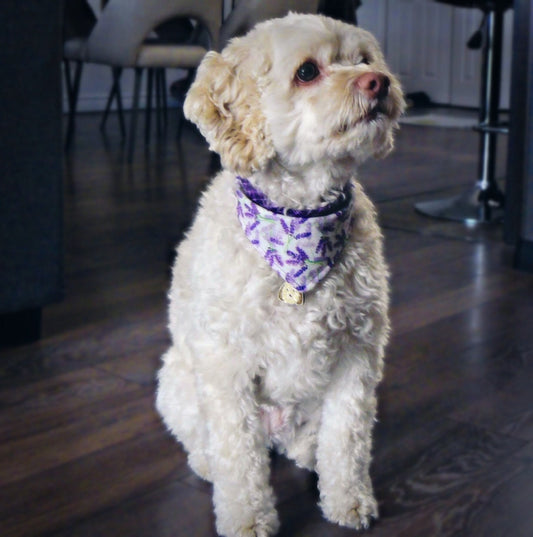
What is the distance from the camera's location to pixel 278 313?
1.16 m

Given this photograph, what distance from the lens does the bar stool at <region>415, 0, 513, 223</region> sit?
3.03 meters

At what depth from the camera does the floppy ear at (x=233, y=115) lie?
1100mm

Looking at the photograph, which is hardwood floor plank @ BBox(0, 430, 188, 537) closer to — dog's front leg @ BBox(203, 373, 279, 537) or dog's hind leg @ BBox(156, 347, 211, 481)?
dog's hind leg @ BBox(156, 347, 211, 481)

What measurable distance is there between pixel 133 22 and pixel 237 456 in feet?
6.90

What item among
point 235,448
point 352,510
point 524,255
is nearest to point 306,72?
point 235,448

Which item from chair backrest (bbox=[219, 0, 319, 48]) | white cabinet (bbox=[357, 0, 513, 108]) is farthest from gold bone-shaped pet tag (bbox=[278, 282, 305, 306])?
white cabinet (bbox=[357, 0, 513, 108])

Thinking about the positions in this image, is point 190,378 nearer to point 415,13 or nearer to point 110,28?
point 110,28

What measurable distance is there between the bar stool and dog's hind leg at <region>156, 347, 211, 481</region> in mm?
1884

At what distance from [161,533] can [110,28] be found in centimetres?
225

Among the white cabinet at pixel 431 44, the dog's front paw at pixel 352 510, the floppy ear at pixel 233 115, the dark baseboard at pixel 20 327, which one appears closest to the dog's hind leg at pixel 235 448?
the dog's front paw at pixel 352 510

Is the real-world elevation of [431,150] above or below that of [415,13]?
below

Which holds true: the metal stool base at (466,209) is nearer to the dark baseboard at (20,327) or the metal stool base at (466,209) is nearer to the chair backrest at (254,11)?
the chair backrest at (254,11)

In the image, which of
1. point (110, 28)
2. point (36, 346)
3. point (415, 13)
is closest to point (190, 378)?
point (36, 346)

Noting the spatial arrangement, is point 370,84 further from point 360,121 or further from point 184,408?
point 184,408
